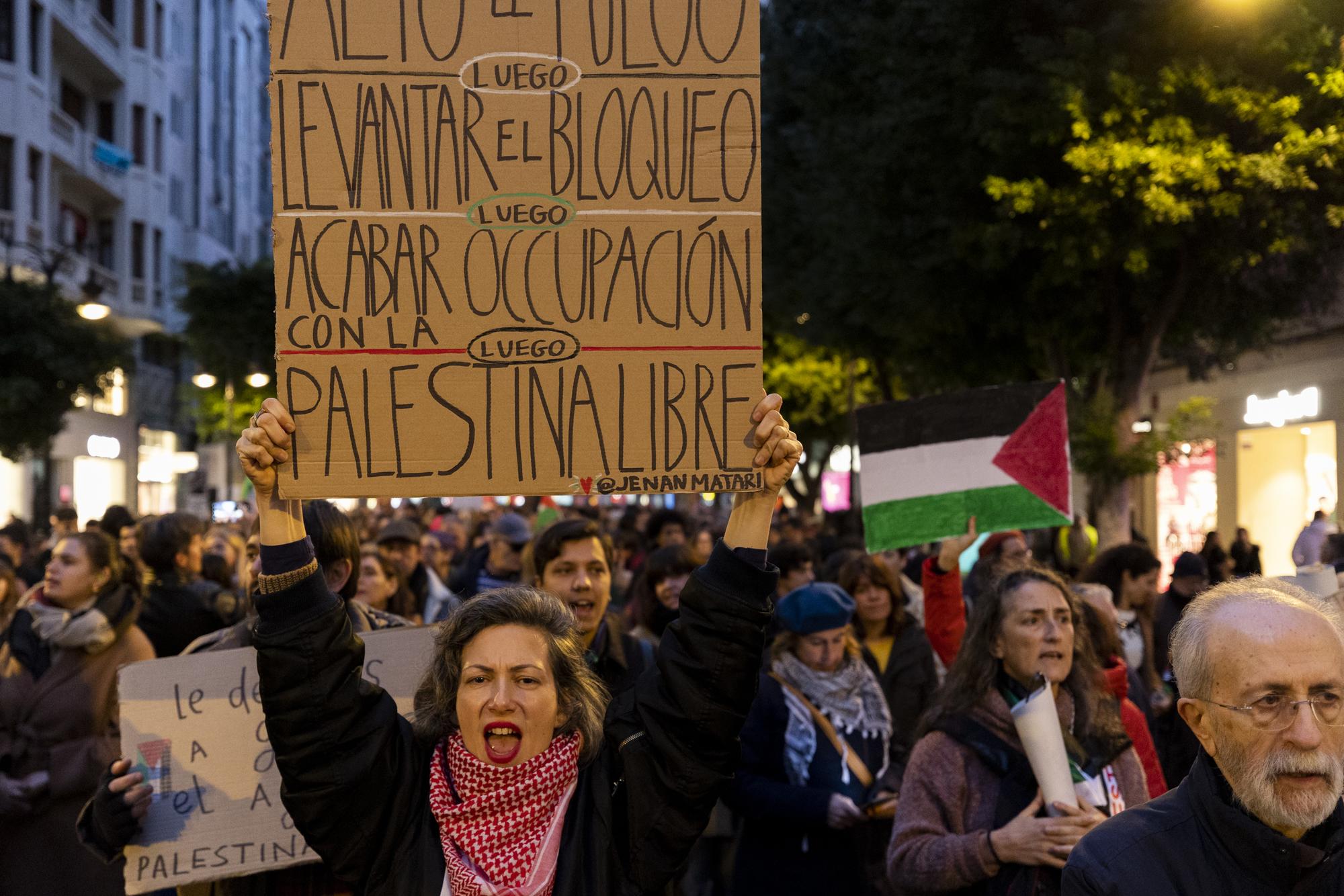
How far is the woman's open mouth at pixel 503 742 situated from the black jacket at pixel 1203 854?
1118 millimetres

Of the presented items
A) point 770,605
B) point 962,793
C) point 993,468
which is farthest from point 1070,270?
point 770,605

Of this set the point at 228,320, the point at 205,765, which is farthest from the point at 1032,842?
the point at 228,320

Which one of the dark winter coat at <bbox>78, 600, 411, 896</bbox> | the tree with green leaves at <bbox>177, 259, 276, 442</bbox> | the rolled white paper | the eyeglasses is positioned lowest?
the dark winter coat at <bbox>78, 600, 411, 896</bbox>

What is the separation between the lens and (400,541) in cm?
1021

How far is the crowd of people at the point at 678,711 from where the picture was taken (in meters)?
2.99

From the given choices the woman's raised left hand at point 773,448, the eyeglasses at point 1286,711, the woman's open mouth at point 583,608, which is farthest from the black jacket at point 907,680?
the eyeglasses at point 1286,711

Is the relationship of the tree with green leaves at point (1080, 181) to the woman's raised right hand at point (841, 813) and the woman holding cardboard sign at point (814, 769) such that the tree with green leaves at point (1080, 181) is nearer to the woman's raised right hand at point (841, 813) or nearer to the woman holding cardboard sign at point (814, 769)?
the woman holding cardboard sign at point (814, 769)

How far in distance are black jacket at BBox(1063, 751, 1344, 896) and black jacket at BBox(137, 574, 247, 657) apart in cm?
507

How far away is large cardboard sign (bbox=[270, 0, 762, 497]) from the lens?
3.17 m

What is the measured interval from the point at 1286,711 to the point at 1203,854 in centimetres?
30

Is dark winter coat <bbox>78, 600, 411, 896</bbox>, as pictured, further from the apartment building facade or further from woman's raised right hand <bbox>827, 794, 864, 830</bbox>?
the apartment building facade

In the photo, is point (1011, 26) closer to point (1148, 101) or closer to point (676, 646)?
point (1148, 101)

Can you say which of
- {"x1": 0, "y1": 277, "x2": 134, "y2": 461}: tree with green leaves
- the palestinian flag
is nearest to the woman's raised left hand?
the palestinian flag

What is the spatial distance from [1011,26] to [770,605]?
15.8 metres
